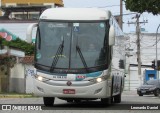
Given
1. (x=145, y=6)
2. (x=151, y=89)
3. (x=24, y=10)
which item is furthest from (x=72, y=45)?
(x=24, y=10)

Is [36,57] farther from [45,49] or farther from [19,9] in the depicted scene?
[19,9]

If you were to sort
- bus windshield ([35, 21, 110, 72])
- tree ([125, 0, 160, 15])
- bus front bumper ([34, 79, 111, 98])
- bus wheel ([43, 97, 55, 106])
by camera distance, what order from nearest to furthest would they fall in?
bus front bumper ([34, 79, 111, 98]) → bus windshield ([35, 21, 110, 72]) → bus wheel ([43, 97, 55, 106]) → tree ([125, 0, 160, 15])

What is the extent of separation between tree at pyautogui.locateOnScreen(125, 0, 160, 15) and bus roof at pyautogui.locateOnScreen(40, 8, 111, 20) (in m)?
4.73

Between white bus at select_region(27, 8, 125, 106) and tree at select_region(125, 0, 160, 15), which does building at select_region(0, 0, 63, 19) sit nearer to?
tree at select_region(125, 0, 160, 15)

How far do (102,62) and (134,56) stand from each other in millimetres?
66359

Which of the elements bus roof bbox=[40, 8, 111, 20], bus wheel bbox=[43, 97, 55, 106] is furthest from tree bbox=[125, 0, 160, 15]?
bus wheel bbox=[43, 97, 55, 106]

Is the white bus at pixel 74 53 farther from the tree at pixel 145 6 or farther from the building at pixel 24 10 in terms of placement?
the building at pixel 24 10

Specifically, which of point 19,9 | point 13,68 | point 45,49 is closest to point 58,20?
point 45,49

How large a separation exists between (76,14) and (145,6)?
5.51m

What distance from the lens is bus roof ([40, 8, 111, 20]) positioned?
20016 millimetres

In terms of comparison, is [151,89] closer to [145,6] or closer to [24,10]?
[145,6]

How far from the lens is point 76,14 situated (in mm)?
20109

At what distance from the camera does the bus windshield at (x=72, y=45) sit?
19578 millimetres

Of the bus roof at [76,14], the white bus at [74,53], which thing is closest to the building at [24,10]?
the bus roof at [76,14]
